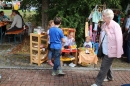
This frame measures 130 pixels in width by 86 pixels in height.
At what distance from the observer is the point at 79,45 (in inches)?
310

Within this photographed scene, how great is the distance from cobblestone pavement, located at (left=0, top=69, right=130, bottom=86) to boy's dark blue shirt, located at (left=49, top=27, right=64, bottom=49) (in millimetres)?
839

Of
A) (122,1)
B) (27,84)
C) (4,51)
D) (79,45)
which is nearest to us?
(27,84)

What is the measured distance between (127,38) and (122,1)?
2.09m

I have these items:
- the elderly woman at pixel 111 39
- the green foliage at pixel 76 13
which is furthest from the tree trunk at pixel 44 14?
the elderly woman at pixel 111 39

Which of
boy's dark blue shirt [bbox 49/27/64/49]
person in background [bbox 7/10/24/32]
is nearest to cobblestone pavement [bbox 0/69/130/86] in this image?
boy's dark blue shirt [bbox 49/27/64/49]

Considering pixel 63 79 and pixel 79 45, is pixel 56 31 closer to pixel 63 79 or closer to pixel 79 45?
pixel 63 79

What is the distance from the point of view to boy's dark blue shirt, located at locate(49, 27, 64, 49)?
5820mm

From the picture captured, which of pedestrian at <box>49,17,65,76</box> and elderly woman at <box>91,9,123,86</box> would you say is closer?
elderly woman at <box>91,9,123,86</box>

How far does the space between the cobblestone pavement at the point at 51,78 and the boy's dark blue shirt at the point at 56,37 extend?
84 cm

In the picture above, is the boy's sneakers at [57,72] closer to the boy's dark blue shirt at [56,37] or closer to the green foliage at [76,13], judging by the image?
the boy's dark blue shirt at [56,37]

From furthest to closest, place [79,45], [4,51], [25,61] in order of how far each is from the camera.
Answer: [4,51]
[79,45]
[25,61]

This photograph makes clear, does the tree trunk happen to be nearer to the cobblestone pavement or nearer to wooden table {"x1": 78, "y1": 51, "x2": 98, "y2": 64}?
wooden table {"x1": 78, "y1": 51, "x2": 98, "y2": 64}

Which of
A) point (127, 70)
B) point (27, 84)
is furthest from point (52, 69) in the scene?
point (127, 70)

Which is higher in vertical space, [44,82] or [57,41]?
[57,41]
